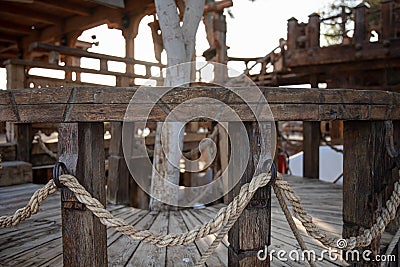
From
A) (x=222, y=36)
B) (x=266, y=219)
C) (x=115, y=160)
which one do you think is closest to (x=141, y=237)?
(x=266, y=219)

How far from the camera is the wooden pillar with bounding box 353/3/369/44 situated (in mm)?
5793

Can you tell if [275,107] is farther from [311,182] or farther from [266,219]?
[311,182]

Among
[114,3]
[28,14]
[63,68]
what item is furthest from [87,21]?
[63,68]

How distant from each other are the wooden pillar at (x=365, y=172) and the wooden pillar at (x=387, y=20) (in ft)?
15.8

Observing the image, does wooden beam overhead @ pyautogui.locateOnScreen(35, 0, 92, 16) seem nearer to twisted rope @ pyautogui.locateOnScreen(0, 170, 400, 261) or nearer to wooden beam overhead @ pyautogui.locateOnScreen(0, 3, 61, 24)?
wooden beam overhead @ pyautogui.locateOnScreen(0, 3, 61, 24)

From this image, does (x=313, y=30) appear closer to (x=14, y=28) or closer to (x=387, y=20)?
(x=387, y=20)

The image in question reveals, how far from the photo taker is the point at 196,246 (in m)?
2.24

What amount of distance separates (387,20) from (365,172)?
5.15m

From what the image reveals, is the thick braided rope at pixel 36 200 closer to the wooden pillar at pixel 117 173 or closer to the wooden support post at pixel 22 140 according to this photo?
the wooden pillar at pixel 117 173

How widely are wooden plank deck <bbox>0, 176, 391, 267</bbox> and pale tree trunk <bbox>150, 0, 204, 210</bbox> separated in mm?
368

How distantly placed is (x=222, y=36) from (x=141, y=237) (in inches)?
183

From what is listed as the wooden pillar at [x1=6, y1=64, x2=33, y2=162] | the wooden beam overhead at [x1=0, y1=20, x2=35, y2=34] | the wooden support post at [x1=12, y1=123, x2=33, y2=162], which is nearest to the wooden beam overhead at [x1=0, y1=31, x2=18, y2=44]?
the wooden beam overhead at [x1=0, y1=20, x2=35, y2=34]

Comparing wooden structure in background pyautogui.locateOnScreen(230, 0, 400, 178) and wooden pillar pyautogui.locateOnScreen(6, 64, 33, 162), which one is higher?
wooden structure in background pyautogui.locateOnScreen(230, 0, 400, 178)

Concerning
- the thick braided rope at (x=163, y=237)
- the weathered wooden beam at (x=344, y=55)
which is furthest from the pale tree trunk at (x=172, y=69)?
the weathered wooden beam at (x=344, y=55)
